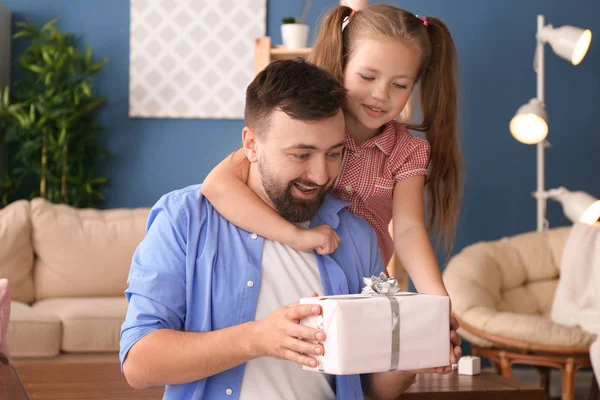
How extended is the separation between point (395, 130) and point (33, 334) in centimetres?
245

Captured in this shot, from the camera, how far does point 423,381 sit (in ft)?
8.68

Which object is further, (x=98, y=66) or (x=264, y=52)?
(x=98, y=66)

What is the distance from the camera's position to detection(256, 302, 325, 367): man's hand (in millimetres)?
1258

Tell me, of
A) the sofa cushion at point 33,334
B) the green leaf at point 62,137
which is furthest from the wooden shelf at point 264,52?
the sofa cushion at point 33,334

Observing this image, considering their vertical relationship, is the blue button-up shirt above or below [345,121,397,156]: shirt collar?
below

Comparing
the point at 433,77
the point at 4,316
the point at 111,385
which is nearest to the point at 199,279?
the point at 433,77

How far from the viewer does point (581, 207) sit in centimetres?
412

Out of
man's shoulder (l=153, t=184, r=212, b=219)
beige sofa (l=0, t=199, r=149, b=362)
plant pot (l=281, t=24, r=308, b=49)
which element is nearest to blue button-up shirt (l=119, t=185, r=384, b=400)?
man's shoulder (l=153, t=184, r=212, b=219)

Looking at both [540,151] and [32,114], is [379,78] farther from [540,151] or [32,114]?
[32,114]

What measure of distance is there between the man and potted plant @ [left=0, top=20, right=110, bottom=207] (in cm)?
335

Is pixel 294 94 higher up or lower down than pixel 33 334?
higher up

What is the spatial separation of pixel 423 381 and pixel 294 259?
3.94 feet

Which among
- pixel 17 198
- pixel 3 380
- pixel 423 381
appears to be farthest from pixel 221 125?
pixel 3 380

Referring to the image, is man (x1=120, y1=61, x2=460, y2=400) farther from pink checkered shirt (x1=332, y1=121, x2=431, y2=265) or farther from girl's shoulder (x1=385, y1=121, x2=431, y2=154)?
girl's shoulder (x1=385, y1=121, x2=431, y2=154)
